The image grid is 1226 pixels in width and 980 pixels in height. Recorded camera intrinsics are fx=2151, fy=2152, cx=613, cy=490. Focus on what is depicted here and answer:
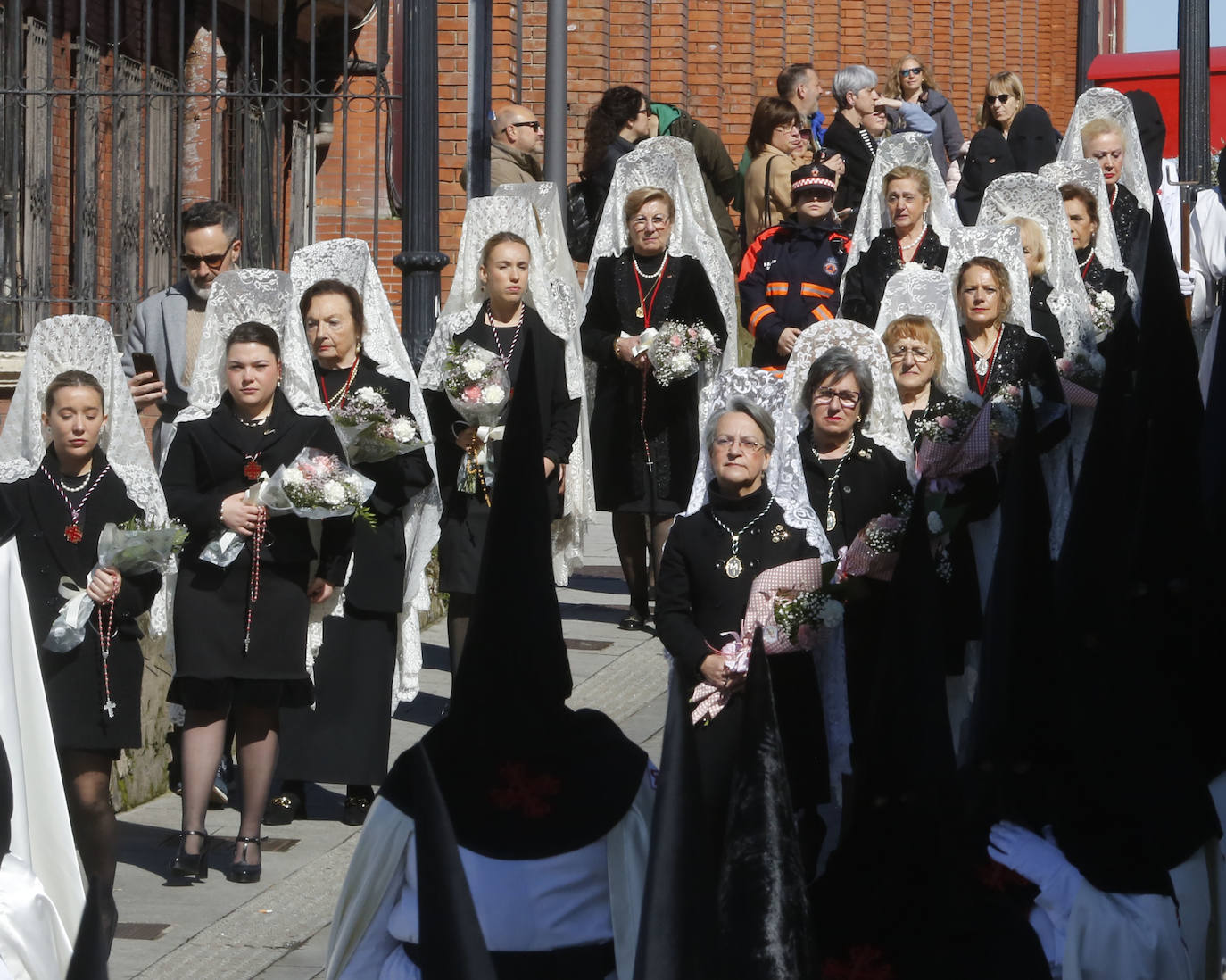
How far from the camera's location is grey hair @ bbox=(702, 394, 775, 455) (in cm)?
666

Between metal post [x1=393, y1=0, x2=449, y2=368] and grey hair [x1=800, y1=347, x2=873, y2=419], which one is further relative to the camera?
metal post [x1=393, y1=0, x2=449, y2=368]

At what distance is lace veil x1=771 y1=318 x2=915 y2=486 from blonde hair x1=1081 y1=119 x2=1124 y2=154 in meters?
4.43

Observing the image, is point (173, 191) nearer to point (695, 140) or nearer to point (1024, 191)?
point (695, 140)

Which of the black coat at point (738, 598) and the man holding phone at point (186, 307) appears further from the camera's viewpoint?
the man holding phone at point (186, 307)

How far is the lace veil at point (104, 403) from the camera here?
6305mm

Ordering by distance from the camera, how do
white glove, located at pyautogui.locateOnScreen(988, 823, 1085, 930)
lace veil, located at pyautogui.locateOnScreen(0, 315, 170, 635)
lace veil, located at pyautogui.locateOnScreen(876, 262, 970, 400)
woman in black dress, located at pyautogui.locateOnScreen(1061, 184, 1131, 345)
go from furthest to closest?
1. woman in black dress, located at pyautogui.locateOnScreen(1061, 184, 1131, 345)
2. lace veil, located at pyautogui.locateOnScreen(876, 262, 970, 400)
3. lace veil, located at pyautogui.locateOnScreen(0, 315, 170, 635)
4. white glove, located at pyautogui.locateOnScreen(988, 823, 1085, 930)

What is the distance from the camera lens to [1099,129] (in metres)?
11.2

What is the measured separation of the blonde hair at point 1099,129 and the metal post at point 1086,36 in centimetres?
431

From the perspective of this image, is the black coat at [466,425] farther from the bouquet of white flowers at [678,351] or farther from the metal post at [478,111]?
the metal post at [478,111]

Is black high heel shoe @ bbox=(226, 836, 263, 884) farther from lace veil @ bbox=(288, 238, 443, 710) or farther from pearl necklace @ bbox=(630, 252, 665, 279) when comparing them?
→ pearl necklace @ bbox=(630, 252, 665, 279)

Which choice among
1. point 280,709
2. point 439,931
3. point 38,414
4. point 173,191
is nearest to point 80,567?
point 38,414

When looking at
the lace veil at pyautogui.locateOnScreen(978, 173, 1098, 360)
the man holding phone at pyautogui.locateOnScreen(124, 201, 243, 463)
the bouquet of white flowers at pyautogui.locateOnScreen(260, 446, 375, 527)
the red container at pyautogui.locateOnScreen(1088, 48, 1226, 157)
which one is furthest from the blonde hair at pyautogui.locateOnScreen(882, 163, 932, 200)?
the red container at pyautogui.locateOnScreen(1088, 48, 1226, 157)

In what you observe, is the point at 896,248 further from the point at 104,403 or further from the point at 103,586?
the point at 103,586

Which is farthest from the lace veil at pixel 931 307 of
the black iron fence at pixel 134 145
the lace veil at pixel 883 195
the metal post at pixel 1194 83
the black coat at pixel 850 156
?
the metal post at pixel 1194 83
